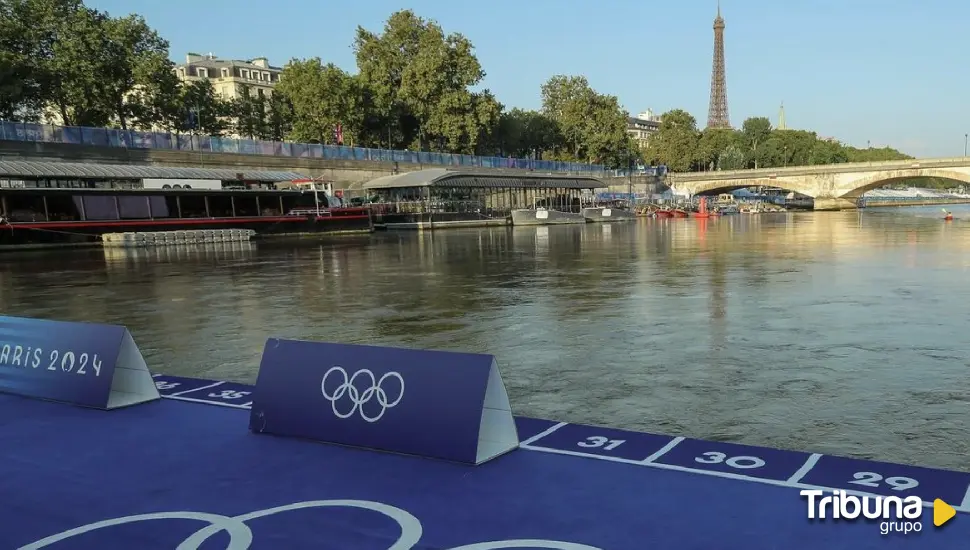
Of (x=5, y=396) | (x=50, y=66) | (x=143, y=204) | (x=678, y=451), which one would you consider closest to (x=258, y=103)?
(x=50, y=66)

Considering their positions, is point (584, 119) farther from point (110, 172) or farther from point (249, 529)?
point (249, 529)

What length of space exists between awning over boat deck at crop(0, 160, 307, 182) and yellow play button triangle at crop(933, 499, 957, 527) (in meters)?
45.0

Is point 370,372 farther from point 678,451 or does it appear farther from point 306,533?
point 678,451

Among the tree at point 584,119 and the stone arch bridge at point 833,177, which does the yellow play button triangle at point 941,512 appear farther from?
the stone arch bridge at point 833,177

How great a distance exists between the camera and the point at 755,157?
13950 cm

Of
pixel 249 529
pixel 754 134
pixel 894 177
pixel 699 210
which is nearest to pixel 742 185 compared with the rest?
pixel 894 177

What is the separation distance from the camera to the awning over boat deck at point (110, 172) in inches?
1558

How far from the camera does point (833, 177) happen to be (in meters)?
110

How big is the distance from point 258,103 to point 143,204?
3983 cm

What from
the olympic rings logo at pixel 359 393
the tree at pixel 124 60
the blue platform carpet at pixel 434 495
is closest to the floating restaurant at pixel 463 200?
the tree at pixel 124 60

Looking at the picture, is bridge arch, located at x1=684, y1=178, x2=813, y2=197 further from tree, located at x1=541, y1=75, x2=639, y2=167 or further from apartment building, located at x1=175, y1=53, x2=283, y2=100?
apartment building, located at x1=175, y1=53, x2=283, y2=100

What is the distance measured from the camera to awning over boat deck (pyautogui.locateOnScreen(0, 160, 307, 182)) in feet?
130

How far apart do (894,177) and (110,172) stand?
10171 cm

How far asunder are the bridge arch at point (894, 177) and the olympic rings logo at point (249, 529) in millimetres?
112759
